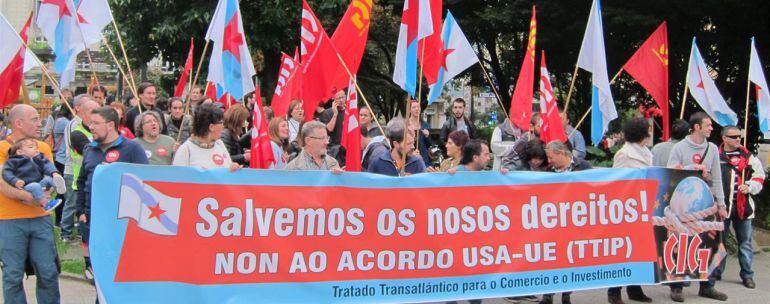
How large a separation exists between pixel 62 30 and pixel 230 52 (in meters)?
2.31

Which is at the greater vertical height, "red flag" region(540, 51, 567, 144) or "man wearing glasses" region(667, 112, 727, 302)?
"red flag" region(540, 51, 567, 144)

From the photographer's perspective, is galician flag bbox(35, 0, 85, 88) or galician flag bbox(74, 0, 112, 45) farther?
galician flag bbox(74, 0, 112, 45)

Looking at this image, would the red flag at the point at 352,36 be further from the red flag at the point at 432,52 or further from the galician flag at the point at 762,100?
the galician flag at the point at 762,100

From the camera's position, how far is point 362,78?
97.2 ft

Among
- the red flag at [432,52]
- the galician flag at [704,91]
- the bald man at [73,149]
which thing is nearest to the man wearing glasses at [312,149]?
the red flag at [432,52]

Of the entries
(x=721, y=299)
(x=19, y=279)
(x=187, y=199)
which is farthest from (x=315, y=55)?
(x=721, y=299)

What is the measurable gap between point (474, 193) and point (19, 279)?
337 cm

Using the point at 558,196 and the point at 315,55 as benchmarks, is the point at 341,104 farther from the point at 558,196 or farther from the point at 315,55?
the point at 558,196

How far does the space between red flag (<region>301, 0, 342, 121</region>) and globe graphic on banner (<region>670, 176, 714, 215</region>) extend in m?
3.29

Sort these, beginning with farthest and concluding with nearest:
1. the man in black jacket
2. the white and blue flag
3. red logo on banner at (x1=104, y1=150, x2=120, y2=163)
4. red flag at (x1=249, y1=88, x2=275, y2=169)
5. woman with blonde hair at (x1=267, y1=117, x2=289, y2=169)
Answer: the man in black jacket
woman with blonde hair at (x1=267, y1=117, x2=289, y2=169)
red flag at (x1=249, y1=88, x2=275, y2=169)
red logo on banner at (x1=104, y1=150, x2=120, y2=163)
the white and blue flag

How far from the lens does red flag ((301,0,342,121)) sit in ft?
26.5

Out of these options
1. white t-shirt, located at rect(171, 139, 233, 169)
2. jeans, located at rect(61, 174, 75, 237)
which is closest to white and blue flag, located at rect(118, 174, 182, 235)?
white t-shirt, located at rect(171, 139, 233, 169)

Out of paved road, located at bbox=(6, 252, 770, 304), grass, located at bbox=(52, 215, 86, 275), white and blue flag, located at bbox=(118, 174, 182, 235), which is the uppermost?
white and blue flag, located at bbox=(118, 174, 182, 235)

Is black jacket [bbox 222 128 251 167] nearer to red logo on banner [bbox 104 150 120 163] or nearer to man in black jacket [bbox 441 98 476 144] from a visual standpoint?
red logo on banner [bbox 104 150 120 163]
